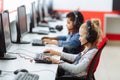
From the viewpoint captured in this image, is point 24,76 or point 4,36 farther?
point 4,36

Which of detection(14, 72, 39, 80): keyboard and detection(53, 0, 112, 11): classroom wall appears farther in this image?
detection(53, 0, 112, 11): classroom wall

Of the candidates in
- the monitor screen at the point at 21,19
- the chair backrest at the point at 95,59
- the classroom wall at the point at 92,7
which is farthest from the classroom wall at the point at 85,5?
the chair backrest at the point at 95,59

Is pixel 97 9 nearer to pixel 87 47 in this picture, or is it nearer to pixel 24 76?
pixel 87 47

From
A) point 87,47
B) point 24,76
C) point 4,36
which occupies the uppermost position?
point 4,36

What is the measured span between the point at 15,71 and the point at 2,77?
0.14 meters

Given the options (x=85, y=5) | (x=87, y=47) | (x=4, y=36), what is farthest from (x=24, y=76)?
(x=85, y=5)

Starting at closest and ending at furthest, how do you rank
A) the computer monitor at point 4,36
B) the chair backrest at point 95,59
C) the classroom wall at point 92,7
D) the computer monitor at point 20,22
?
the chair backrest at point 95,59 → the computer monitor at point 4,36 → the computer monitor at point 20,22 → the classroom wall at point 92,7

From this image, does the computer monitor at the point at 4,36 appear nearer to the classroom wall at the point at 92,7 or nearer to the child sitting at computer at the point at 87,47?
the child sitting at computer at the point at 87,47

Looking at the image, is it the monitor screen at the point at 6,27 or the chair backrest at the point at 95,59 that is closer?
the chair backrest at the point at 95,59

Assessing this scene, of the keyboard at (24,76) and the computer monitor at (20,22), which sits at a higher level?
the computer monitor at (20,22)

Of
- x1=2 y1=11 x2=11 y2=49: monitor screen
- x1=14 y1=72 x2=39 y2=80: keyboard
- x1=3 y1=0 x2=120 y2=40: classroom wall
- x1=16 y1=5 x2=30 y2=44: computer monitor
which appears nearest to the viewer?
x1=14 y1=72 x2=39 y2=80: keyboard

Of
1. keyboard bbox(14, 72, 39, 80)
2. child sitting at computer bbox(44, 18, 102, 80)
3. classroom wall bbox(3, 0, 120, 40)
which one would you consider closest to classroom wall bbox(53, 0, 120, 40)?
classroom wall bbox(3, 0, 120, 40)

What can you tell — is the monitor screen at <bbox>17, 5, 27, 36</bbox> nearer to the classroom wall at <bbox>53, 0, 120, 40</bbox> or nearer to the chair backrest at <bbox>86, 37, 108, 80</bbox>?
the chair backrest at <bbox>86, 37, 108, 80</bbox>

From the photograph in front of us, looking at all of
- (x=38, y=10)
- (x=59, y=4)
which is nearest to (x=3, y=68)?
(x=38, y=10)
